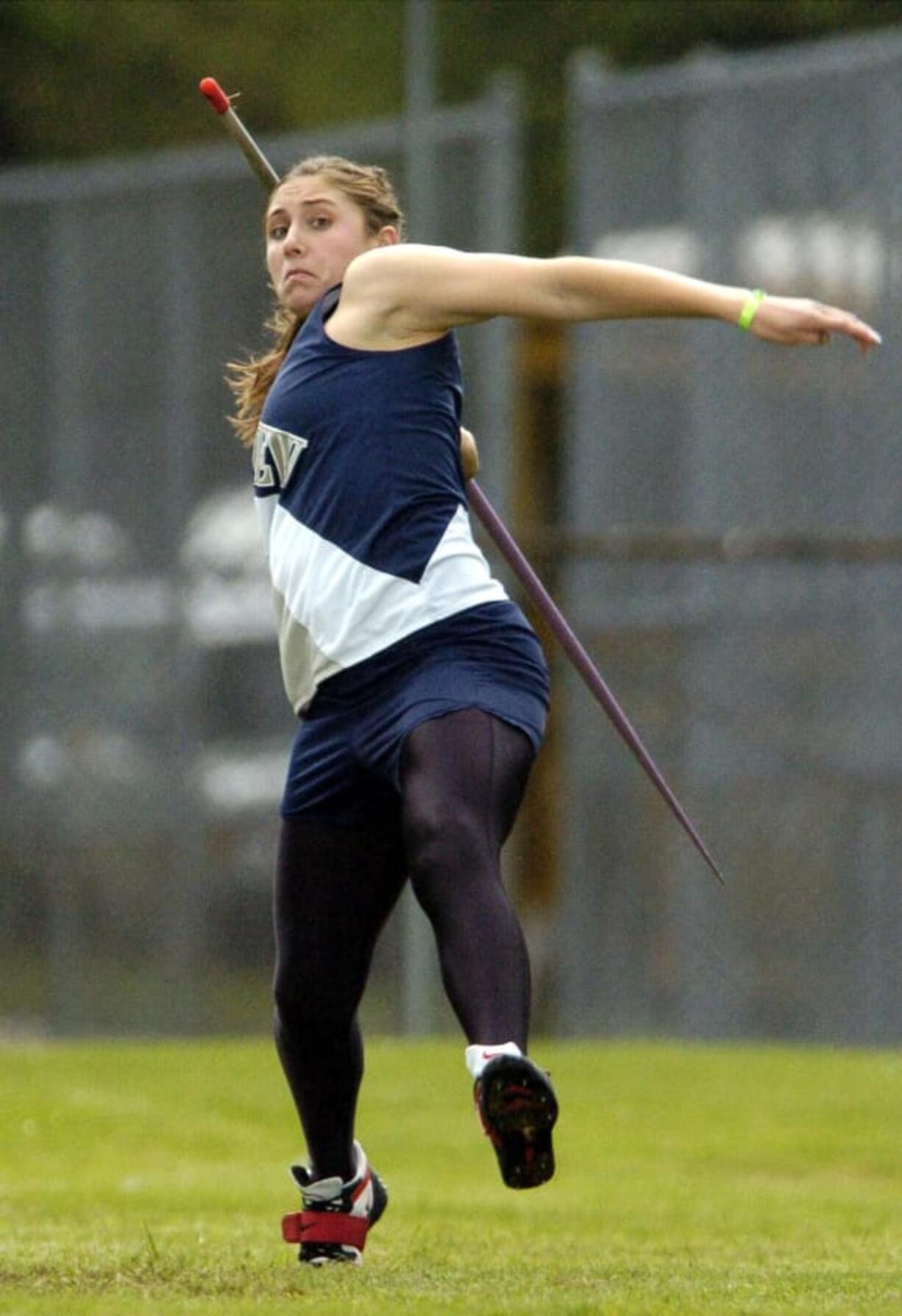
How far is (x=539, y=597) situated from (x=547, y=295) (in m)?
0.95

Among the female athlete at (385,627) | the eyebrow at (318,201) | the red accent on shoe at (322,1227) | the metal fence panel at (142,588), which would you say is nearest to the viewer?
the female athlete at (385,627)

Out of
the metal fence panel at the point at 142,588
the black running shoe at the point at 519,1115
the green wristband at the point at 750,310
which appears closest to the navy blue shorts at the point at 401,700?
the black running shoe at the point at 519,1115

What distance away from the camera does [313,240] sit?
226 inches

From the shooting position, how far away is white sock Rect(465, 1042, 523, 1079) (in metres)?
4.94

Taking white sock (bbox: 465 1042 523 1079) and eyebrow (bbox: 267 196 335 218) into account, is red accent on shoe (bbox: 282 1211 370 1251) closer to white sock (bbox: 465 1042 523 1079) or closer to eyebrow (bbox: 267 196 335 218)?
white sock (bbox: 465 1042 523 1079)

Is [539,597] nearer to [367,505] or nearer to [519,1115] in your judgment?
[367,505]

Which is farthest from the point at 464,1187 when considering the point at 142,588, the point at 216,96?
the point at 142,588

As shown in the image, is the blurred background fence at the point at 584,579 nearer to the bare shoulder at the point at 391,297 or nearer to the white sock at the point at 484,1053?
the bare shoulder at the point at 391,297

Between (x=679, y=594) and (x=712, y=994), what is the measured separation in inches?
73.5

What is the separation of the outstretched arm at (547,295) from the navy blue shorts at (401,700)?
54 cm

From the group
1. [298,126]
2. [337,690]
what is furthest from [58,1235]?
[298,126]

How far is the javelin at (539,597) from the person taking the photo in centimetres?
597

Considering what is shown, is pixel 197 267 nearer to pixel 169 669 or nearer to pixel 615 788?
pixel 169 669

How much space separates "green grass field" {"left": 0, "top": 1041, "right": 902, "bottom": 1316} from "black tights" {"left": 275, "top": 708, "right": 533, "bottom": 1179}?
15.4 inches
